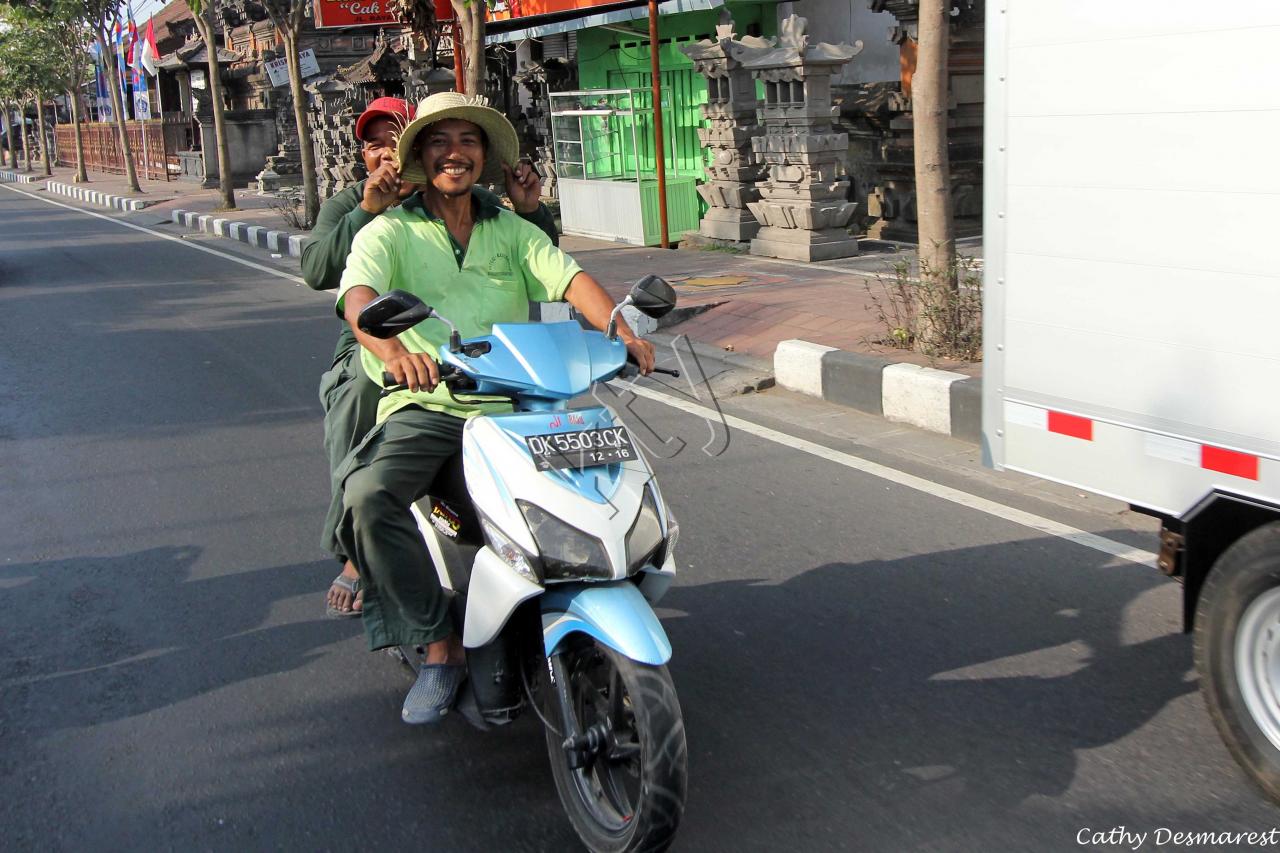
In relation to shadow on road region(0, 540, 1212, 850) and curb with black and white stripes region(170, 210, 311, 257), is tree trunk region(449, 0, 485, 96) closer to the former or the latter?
curb with black and white stripes region(170, 210, 311, 257)

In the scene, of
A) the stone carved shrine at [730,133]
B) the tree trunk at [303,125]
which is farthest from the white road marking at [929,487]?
the tree trunk at [303,125]

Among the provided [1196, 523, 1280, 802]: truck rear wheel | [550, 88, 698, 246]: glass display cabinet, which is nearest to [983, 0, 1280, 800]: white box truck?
[1196, 523, 1280, 802]: truck rear wheel

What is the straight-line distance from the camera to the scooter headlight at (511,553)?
2723 mm

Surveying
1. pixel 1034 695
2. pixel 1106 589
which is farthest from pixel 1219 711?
pixel 1106 589

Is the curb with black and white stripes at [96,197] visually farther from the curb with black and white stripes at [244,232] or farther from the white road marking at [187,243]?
the curb with black and white stripes at [244,232]

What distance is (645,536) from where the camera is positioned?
278 cm

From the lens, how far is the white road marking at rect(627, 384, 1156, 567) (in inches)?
182

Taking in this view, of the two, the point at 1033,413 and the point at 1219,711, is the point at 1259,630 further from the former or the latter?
the point at 1033,413

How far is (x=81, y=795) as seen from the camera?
3.21 metres

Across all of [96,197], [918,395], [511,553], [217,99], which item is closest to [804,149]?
[918,395]

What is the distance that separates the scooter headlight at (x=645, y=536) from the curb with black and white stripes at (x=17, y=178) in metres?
46.5

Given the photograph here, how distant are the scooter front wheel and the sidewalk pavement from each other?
12.3ft

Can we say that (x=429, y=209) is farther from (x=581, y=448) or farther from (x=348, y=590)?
(x=348, y=590)

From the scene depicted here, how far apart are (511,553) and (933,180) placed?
541 cm
